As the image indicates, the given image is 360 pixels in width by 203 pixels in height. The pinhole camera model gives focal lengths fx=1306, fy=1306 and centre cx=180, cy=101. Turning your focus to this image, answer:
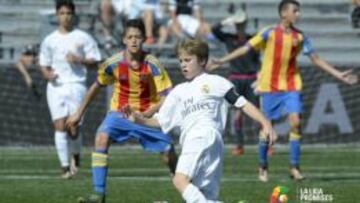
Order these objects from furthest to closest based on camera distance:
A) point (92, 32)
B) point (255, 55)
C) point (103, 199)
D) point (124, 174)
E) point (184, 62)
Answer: point (92, 32), point (255, 55), point (124, 174), point (103, 199), point (184, 62)

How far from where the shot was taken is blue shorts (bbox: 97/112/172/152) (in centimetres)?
1455

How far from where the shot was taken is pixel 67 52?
19.3 metres

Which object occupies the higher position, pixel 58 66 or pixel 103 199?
pixel 58 66

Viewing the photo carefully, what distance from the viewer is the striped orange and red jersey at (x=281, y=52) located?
59.9ft

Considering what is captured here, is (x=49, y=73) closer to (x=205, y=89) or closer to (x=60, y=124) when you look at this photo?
(x=60, y=124)

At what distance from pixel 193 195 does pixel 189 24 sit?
17869mm

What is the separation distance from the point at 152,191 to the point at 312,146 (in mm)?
10905

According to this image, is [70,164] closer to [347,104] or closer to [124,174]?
[124,174]

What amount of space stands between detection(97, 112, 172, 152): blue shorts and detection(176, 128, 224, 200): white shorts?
10.0 feet

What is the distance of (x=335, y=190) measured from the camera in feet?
50.5

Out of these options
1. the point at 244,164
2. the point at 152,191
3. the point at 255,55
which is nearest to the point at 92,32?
the point at 255,55

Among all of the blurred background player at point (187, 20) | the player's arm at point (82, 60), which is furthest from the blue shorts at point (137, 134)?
the blurred background player at point (187, 20)

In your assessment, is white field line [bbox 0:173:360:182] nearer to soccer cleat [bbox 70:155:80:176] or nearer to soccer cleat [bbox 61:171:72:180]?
soccer cleat [bbox 61:171:72:180]

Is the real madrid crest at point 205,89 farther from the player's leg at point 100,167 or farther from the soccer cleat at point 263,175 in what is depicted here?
the soccer cleat at point 263,175
